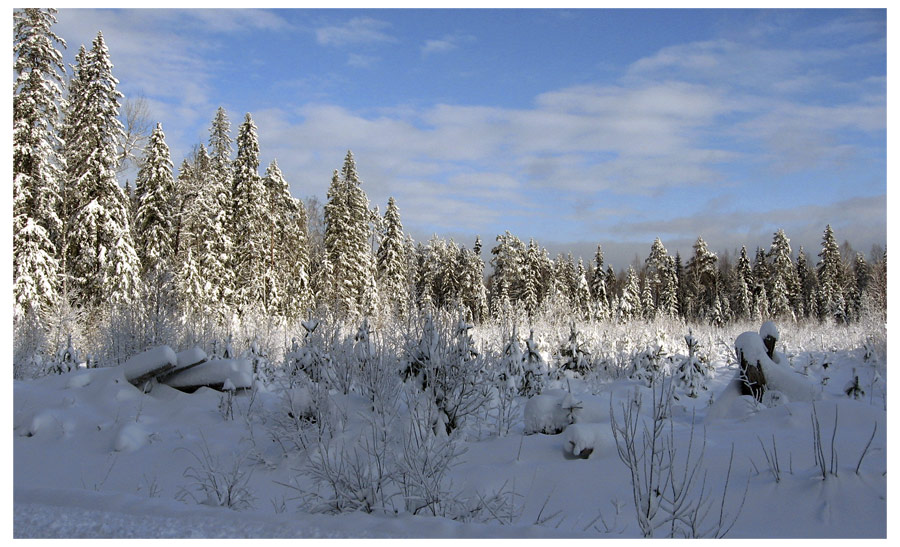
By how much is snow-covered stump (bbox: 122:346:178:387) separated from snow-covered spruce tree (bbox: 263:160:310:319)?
17.5 meters

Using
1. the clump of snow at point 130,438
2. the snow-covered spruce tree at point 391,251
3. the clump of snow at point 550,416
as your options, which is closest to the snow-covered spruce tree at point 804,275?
the snow-covered spruce tree at point 391,251

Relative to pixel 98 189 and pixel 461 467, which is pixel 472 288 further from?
pixel 461 467

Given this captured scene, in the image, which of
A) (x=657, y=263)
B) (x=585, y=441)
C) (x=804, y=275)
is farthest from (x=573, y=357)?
(x=804, y=275)

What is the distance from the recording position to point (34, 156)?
59.6ft

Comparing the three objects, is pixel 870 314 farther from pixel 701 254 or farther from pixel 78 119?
pixel 701 254

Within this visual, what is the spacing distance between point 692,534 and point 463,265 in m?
40.2

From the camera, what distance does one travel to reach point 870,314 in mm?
15859

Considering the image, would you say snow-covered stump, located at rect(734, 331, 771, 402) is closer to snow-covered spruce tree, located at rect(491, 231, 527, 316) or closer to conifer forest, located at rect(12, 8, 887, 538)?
conifer forest, located at rect(12, 8, 887, 538)

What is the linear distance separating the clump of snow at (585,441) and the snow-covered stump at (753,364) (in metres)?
3.21

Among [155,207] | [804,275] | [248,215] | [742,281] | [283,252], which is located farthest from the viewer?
[804,275]

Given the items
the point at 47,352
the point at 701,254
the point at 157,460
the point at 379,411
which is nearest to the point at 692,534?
the point at 379,411

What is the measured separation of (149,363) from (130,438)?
8.04 ft

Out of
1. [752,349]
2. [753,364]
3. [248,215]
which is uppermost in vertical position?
[248,215]

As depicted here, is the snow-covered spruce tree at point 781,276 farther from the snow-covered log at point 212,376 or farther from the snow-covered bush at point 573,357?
the snow-covered log at point 212,376
